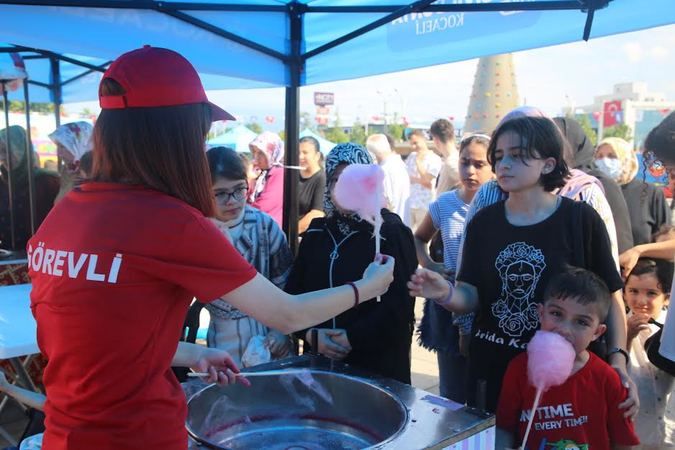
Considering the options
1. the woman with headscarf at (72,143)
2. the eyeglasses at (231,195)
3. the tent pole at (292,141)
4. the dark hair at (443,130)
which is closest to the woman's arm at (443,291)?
the eyeglasses at (231,195)

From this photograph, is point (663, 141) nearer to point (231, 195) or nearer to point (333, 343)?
point (333, 343)

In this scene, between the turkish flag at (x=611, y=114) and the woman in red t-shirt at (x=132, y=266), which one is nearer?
the woman in red t-shirt at (x=132, y=266)

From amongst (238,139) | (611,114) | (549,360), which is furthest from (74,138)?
(611,114)

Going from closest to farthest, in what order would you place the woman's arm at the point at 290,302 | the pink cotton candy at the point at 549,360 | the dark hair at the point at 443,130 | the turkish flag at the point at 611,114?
1. the woman's arm at the point at 290,302
2. the pink cotton candy at the point at 549,360
3. the dark hair at the point at 443,130
4. the turkish flag at the point at 611,114

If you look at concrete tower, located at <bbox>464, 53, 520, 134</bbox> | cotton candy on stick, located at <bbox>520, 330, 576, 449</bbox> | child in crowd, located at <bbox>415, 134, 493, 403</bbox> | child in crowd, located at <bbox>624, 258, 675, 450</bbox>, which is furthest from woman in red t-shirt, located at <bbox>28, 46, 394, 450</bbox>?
concrete tower, located at <bbox>464, 53, 520, 134</bbox>

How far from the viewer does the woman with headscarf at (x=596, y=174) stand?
283 cm

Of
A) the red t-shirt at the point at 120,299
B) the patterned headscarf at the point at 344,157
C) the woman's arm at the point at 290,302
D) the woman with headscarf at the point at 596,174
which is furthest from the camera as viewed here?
the woman with headscarf at the point at 596,174

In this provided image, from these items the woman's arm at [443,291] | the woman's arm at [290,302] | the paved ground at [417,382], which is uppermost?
the woman's arm at [290,302]

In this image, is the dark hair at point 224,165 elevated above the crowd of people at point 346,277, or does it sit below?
above

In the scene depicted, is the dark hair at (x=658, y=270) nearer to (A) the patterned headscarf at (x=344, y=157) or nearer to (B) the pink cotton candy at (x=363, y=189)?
(A) the patterned headscarf at (x=344, y=157)

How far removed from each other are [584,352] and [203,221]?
50.0 inches

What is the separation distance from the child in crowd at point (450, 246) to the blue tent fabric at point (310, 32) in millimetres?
529

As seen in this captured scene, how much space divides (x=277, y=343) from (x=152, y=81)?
150 cm

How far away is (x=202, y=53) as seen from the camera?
319 centimetres
